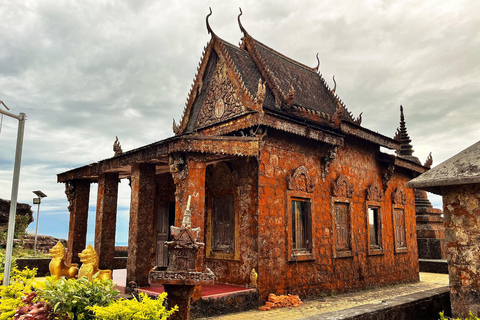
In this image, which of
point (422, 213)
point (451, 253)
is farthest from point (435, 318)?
point (422, 213)

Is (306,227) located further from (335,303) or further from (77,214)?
(77,214)

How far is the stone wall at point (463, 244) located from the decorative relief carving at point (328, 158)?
4.95 meters

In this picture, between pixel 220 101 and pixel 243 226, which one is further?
pixel 220 101

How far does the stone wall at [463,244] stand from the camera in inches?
234

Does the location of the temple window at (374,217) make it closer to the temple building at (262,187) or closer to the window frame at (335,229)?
the temple building at (262,187)

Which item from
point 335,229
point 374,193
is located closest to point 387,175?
point 374,193

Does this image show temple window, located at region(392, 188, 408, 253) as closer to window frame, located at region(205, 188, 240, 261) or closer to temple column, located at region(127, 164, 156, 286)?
window frame, located at region(205, 188, 240, 261)

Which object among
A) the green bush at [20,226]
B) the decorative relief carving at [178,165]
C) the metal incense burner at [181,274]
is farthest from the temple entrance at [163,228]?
the green bush at [20,226]

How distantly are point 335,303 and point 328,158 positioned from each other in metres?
3.86

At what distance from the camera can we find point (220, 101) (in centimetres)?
1121

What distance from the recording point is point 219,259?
9.98m

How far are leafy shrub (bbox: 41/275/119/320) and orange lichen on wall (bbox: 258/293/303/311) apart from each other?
15.4ft

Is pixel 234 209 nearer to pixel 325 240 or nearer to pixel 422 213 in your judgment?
pixel 325 240

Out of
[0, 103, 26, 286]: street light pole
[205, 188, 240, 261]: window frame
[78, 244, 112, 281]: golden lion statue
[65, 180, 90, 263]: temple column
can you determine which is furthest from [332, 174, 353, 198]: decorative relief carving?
[0, 103, 26, 286]: street light pole
